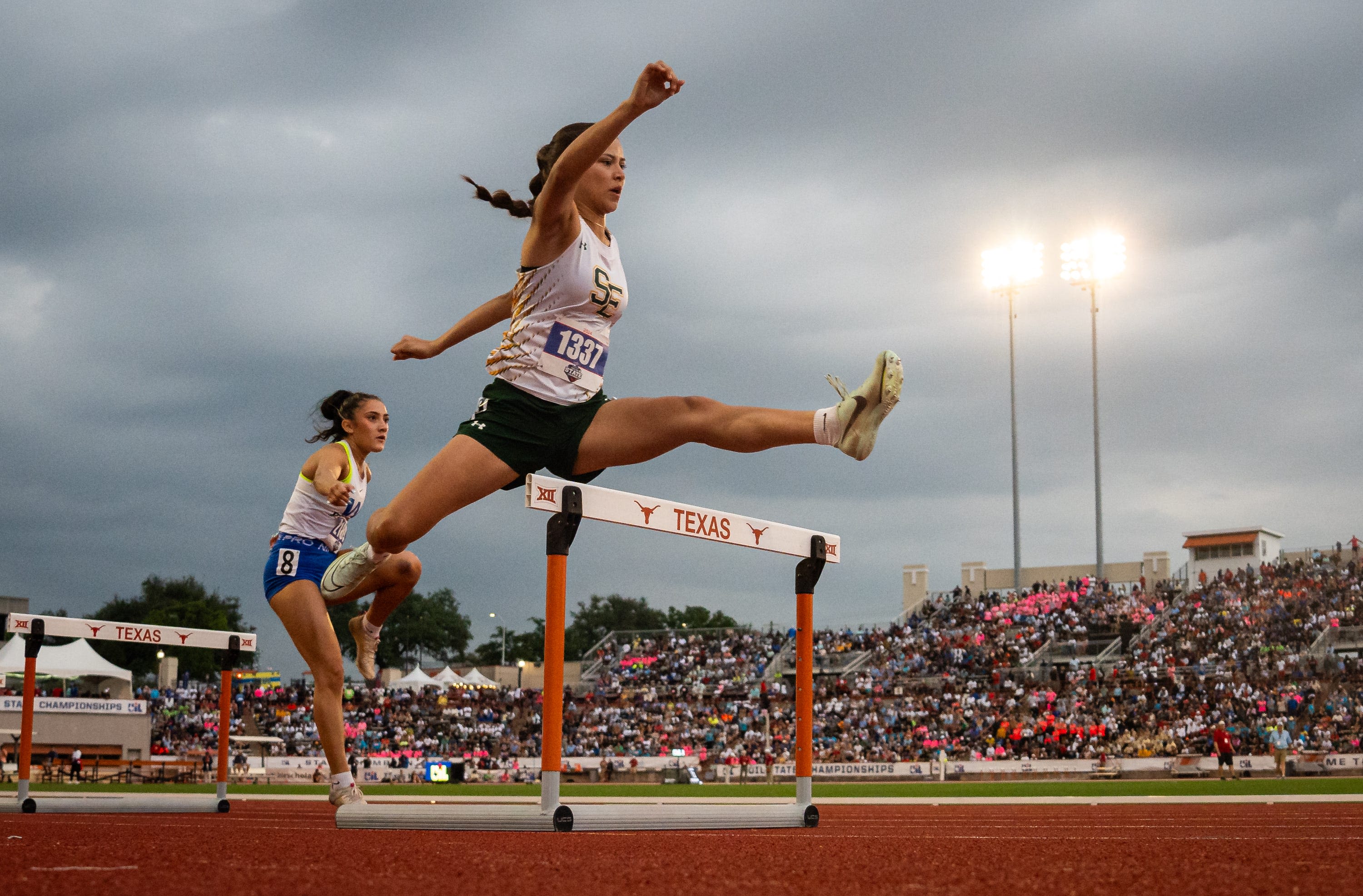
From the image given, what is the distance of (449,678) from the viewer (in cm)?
4059

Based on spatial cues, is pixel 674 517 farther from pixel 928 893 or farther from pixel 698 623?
pixel 698 623

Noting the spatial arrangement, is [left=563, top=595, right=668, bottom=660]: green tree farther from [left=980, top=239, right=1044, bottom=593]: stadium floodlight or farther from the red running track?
the red running track

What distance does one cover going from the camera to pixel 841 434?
454 cm

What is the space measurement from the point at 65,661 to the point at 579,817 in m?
28.6

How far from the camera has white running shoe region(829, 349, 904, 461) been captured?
4500 millimetres

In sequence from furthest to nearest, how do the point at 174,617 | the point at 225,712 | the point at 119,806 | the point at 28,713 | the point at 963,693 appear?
the point at 174,617 < the point at 963,693 < the point at 225,712 < the point at 119,806 < the point at 28,713

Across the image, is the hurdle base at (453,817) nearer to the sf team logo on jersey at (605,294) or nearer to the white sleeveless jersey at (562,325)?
the white sleeveless jersey at (562,325)

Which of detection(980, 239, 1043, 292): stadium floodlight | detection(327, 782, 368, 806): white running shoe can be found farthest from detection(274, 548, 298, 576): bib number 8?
detection(980, 239, 1043, 292): stadium floodlight

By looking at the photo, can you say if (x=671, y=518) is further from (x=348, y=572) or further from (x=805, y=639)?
(x=348, y=572)

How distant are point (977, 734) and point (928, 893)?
28.8 m

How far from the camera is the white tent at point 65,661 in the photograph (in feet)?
87.6

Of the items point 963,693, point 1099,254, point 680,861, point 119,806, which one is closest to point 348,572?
point 680,861

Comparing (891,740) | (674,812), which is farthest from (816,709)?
(674,812)

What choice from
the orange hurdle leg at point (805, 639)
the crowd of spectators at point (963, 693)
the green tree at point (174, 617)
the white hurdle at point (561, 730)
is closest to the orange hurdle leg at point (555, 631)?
the white hurdle at point (561, 730)
